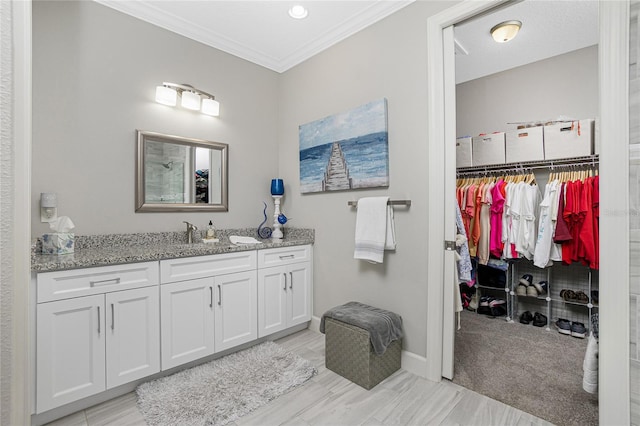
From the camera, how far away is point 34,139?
192cm

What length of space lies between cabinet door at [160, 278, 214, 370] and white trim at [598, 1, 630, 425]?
215 cm

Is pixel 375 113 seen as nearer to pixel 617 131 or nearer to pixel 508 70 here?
pixel 617 131

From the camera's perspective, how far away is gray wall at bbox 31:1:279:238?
6.51 ft

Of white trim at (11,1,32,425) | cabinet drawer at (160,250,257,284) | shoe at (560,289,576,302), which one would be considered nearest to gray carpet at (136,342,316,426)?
cabinet drawer at (160,250,257,284)

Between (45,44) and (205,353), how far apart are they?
7.51 ft

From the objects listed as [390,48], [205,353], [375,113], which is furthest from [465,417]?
[390,48]

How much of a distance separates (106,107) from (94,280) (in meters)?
1.27

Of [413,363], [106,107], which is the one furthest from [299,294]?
[106,107]

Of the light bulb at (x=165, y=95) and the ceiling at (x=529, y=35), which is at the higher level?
the ceiling at (x=529, y=35)

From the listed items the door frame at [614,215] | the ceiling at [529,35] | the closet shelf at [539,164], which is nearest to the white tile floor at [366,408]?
the door frame at [614,215]

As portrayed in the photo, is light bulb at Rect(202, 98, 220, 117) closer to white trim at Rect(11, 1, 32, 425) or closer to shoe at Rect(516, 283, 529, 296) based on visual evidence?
white trim at Rect(11, 1, 32, 425)

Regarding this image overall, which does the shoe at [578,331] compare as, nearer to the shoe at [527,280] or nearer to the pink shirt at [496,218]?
the shoe at [527,280]

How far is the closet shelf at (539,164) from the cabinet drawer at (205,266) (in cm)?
257

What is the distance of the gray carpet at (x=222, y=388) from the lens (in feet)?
5.46
